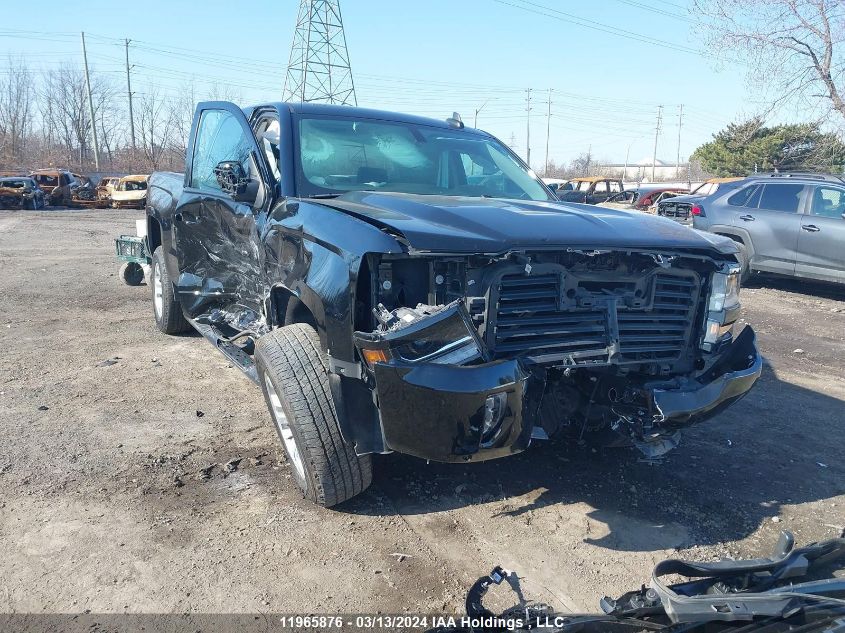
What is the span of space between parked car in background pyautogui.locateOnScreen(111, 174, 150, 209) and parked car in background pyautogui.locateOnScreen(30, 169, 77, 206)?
2.11 meters

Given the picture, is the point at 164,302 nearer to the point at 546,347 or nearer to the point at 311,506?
the point at 311,506

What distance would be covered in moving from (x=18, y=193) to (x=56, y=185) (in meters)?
3.38

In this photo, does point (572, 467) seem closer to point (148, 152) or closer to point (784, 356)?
point (784, 356)

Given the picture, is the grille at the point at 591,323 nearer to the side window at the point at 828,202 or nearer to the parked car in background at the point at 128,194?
the side window at the point at 828,202

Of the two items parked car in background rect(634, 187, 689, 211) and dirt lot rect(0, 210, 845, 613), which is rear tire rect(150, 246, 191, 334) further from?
parked car in background rect(634, 187, 689, 211)

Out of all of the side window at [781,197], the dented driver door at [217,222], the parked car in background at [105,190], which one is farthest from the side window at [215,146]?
the parked car in background at [105,190]

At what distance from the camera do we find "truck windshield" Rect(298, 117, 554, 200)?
386 centimetres

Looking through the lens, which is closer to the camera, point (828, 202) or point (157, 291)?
point (157, 291)

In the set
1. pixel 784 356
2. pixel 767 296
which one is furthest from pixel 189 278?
pixel 767 296

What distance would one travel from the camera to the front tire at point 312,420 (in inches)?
116

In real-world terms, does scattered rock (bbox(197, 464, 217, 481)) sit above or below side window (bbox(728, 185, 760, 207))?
below

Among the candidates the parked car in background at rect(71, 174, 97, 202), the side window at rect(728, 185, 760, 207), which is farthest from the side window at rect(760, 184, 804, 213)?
the parked car in background at rect(71, 174, 97, 202)

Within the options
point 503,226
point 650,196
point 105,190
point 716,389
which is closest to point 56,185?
point 105,190

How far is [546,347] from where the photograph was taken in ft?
9.33
